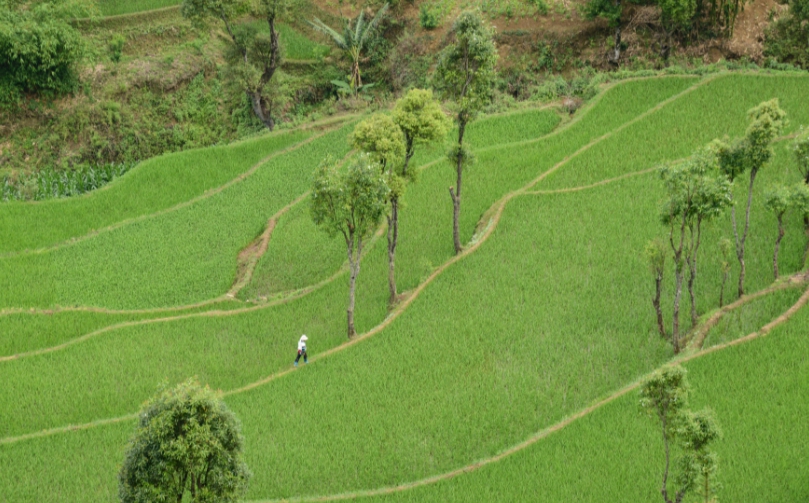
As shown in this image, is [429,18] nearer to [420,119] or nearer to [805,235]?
[420,119]

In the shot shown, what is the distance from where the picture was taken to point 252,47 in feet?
138

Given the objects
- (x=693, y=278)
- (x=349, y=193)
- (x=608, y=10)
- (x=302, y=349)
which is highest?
(x=608, y=10)

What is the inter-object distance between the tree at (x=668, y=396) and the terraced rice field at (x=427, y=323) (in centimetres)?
272

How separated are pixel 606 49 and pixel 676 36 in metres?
2.69

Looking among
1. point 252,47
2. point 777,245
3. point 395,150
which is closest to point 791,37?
point 777,245

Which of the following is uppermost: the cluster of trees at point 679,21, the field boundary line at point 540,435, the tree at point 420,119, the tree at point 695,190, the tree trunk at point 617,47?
the cluster of trees at point 679,21

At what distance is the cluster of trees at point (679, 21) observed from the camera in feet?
132

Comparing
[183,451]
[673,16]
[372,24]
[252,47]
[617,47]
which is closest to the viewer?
[183,451]

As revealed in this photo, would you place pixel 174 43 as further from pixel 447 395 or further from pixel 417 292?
pixel 447 395

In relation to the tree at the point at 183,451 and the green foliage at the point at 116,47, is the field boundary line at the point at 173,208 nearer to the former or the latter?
the green foliage at the point at 116,47

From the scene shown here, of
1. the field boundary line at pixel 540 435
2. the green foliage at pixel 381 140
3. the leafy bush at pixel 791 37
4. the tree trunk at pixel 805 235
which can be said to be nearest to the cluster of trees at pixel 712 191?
the tree trunk at pixel 805 235

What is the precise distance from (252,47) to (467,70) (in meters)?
15.4

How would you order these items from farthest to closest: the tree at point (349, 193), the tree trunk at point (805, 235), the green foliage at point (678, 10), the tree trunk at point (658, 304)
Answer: the green foliage at point (678, 10), the tree trunk at point (805, 235), the tree at point (349, 193), the tree trunk at point (658, 304)

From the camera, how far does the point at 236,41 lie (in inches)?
1623
